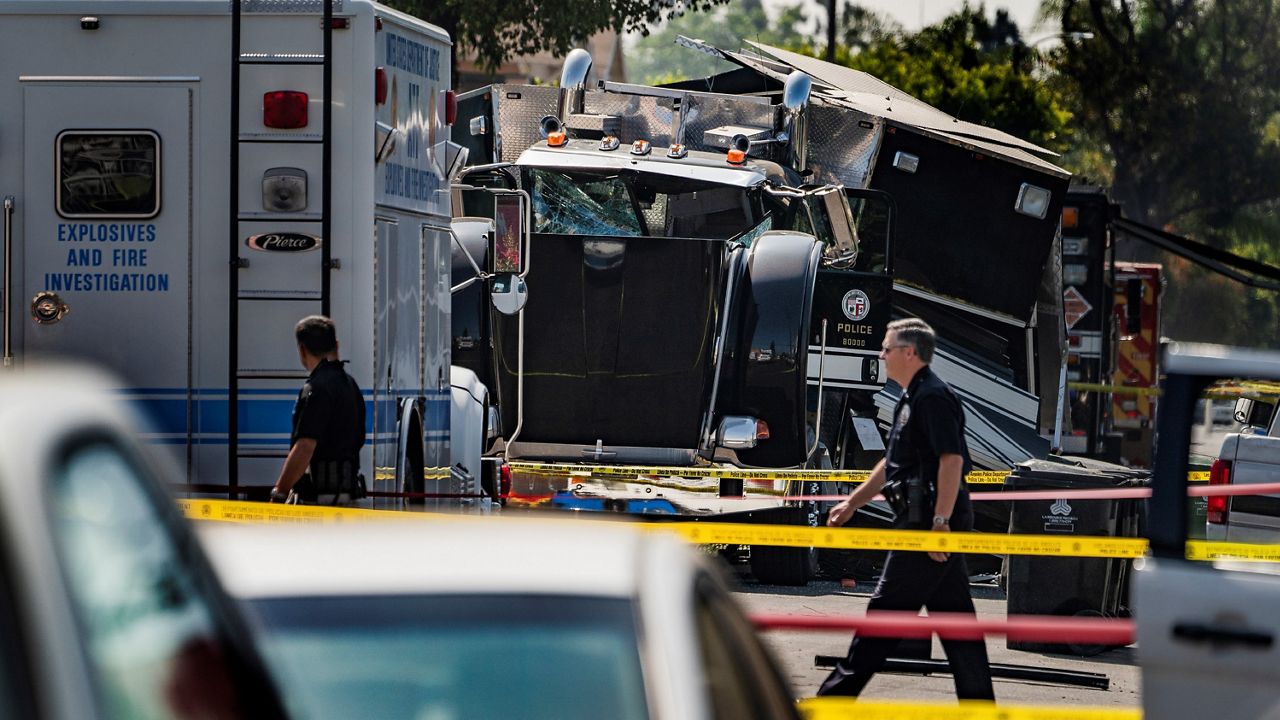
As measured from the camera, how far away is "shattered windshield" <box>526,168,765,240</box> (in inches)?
529

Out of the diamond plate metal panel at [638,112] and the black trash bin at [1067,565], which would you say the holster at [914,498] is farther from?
the diamond plate metal panel at [638,112]

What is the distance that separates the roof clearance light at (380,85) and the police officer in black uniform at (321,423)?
106 cm

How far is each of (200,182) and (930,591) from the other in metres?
3.76

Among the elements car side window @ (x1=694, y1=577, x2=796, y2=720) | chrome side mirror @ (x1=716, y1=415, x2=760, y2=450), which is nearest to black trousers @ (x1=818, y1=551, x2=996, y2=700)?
car side window @ (x1=694, y1=577, x2=796, y2=720)

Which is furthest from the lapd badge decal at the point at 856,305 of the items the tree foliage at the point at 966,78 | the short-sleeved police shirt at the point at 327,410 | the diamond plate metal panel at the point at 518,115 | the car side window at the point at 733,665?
the tree foliage at the point at 966,78

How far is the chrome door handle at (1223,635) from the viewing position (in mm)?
4656

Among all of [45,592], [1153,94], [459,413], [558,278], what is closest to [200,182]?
[459,413]

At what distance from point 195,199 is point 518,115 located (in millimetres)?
6905

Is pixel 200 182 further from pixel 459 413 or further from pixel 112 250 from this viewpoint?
pixel 459 413

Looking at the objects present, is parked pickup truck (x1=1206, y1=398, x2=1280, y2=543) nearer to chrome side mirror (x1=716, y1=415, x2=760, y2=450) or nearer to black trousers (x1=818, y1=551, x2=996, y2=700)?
black trousers (x1=818, y1=551, x2=996, y2=700)

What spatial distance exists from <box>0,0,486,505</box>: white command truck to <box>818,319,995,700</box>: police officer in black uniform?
2.59m

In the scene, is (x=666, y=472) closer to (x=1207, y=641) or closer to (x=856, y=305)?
(x=856, y=305)

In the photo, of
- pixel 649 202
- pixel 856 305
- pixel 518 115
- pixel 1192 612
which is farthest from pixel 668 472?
pixel 1192 612

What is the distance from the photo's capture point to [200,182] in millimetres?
8500
